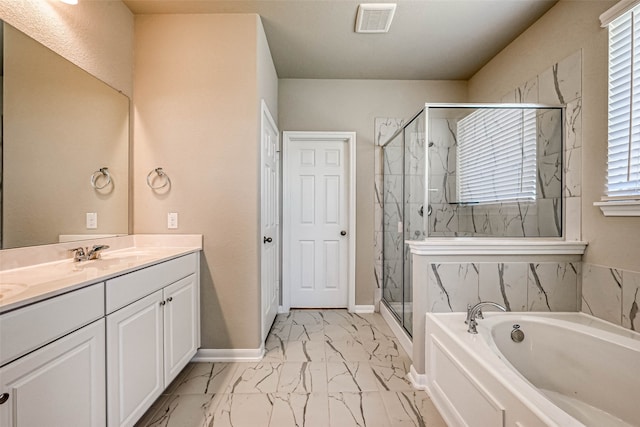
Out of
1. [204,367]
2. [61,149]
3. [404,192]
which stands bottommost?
[204,367]

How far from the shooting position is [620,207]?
1.51 m

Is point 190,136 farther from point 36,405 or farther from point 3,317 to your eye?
point 36,405

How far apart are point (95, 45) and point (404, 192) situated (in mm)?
2485

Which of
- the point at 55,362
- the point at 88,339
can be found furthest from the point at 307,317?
the point at 55,362

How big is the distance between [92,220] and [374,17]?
2.43 meters

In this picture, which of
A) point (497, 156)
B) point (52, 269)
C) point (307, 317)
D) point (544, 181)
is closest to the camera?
point (52, 269)

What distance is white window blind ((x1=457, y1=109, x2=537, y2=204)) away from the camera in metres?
2.01

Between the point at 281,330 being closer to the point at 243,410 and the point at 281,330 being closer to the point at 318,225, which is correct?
the point at 243,410

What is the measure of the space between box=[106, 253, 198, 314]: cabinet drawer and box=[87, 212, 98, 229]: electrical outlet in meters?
0.55

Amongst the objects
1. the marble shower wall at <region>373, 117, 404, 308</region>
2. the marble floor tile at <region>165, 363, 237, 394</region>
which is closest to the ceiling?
the marble shower wall at <region>373, 117, 404, 308</region>

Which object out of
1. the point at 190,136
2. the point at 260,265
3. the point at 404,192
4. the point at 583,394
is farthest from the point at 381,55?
the point at 583,394

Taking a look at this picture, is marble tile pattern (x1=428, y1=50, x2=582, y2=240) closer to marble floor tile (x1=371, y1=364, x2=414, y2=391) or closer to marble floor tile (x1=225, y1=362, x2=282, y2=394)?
marble floor tile (x1=371, y1=364, x2=414, y2=391)

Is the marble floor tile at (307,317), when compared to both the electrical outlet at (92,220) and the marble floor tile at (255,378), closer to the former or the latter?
the marble floor tile at (255,378)

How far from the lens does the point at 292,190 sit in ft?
10.4
